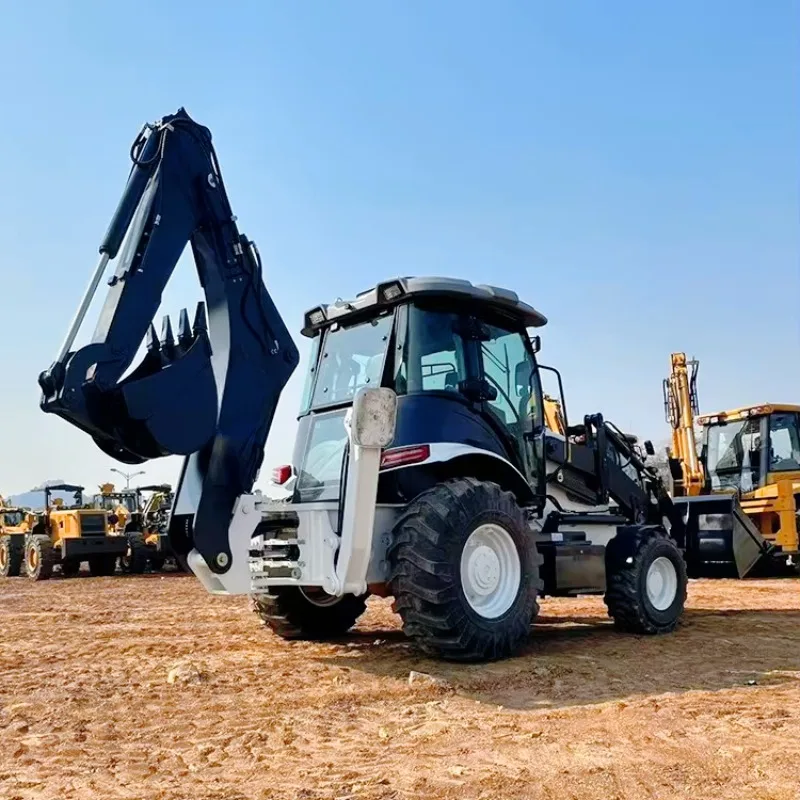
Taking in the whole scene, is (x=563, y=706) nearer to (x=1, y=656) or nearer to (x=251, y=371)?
(x=251, y=371)

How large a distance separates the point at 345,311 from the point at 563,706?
3507 mm

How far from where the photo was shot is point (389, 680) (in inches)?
213

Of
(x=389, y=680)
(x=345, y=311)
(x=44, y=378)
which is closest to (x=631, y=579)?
(x=389, y=680)

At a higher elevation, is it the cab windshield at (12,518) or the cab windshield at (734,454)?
the cab windshield at (734,454)

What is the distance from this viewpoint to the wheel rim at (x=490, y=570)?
5.87 metres

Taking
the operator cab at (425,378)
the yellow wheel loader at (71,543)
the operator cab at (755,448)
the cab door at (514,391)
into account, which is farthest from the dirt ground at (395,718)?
the yellow wheel loader at (71,543)

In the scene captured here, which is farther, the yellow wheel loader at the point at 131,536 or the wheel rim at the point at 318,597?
the yellow wheel loader at the point at 131,536

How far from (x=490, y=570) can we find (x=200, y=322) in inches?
102

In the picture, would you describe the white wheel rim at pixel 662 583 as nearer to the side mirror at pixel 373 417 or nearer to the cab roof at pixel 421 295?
the cab roof at pixel 421 295

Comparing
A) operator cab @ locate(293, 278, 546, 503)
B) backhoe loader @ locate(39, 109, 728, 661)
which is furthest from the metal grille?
operator cab @ locate(293, 278, 546, 503)

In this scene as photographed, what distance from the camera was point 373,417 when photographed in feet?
17.9

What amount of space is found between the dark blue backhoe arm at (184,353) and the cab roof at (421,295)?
75cm

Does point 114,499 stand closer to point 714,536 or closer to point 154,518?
point 154,518

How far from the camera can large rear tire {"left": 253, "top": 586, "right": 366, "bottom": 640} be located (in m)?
6.94
